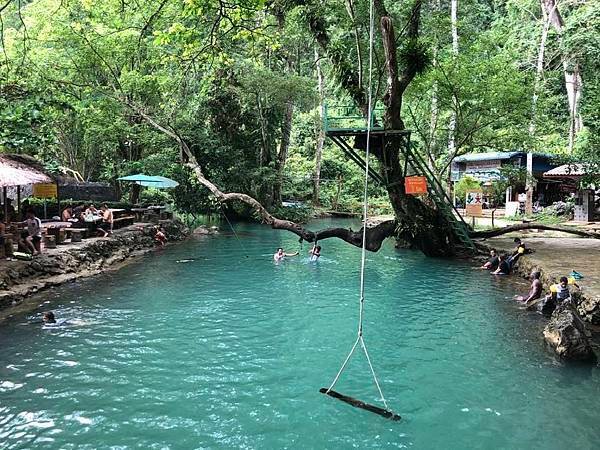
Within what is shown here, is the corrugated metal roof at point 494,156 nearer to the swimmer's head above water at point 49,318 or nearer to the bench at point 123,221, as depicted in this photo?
the bench at point 123,221

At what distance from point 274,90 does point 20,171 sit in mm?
14096

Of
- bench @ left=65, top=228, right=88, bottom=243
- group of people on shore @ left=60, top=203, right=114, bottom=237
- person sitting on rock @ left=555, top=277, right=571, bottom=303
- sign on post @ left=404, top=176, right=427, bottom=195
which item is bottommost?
person sitting on rock @ left=555, top=277, right=571, bottom=303

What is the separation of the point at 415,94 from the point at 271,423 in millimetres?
17007

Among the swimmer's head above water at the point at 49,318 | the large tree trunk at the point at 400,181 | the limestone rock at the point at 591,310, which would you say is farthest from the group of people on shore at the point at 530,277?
the swimmer's head above water at the point at 49,318

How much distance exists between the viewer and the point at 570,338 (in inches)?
305

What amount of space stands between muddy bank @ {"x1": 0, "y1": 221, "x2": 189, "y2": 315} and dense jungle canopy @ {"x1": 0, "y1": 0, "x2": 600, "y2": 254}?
298cm

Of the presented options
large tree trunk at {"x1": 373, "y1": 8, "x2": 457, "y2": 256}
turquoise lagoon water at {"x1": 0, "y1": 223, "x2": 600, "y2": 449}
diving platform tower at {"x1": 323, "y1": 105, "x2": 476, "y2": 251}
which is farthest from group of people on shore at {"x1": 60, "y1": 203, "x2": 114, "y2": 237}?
large tree trunk at {"x1": 373, "y1": 8, "x2": 457, "y2": 256}

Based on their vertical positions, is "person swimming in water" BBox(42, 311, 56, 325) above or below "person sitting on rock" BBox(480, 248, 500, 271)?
below

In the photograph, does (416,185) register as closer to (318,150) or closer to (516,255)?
(516,255)

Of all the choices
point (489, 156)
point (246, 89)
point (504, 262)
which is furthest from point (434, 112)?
point (504, 262)

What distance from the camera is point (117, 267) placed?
52.2 feet

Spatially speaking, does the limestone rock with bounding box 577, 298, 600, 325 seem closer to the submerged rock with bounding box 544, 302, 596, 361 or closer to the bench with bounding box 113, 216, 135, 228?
the submerged rock with bounding box 544, 302, 596, 361

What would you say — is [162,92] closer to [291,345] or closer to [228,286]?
[228,286]

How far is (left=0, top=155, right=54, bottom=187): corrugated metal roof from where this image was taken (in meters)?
12.0
